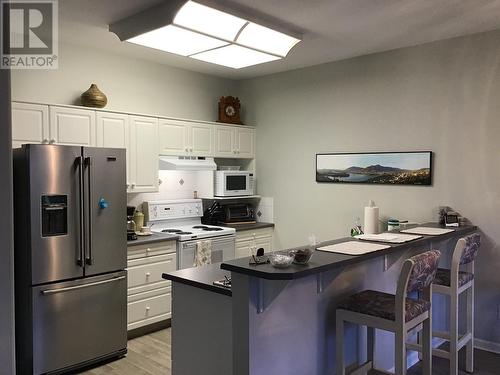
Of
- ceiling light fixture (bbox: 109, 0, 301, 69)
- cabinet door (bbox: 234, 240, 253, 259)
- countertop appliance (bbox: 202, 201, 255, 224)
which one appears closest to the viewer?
ceiling light fixture (bbox: 109, 0, 301, 69)

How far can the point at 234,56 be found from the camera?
3660 mm

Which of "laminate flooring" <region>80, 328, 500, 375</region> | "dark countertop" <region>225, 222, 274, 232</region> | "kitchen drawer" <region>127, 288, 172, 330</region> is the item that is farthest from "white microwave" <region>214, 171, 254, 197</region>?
"laminate flooring" <region>80, 328, 500, 375</region>

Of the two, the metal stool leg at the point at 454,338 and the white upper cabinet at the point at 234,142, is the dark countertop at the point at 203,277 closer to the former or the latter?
the metal stool leg at the point at 454,338

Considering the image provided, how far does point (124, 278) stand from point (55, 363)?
788 millimetres

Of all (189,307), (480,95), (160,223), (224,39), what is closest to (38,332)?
(189,307)

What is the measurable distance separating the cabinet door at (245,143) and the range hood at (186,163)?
0.44 metres

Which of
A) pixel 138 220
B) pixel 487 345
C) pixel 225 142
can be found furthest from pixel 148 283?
pixel 487 345

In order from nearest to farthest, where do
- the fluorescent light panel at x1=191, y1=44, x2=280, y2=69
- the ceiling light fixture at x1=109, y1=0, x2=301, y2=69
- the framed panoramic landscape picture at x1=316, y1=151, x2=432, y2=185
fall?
the ceiling light fixture at x1=109, y1=0, x2=301, y2=69, the fluorescent light panel at x1=191, y1=44, x2=280, y2=69, the framed panoramic landscape picture at x1=316, y1=151, x2=432, y2=185

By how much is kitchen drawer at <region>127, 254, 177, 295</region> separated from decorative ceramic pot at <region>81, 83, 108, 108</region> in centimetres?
148

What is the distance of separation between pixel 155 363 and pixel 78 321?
687 mm

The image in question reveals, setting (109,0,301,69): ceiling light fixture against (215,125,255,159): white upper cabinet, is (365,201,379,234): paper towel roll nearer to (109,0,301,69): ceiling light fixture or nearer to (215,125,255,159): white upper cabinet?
(109,0,301,69): ceiling light fixture

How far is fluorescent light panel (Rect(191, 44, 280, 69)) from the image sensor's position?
11.5ft

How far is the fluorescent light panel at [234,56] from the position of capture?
3492 mm

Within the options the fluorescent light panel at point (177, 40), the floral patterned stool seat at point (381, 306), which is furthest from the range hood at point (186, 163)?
the floral patterned stool seat at point (381, 306)
